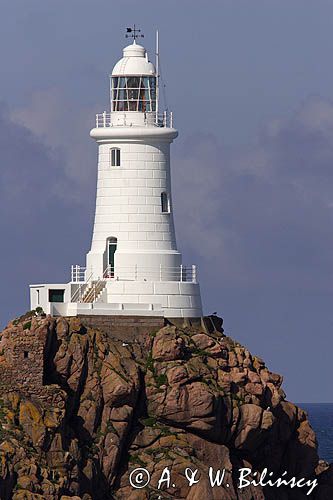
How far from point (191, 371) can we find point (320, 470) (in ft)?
40.9

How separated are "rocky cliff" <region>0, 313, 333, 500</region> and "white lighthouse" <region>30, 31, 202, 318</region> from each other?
2.20m

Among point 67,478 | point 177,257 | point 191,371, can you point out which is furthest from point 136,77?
point 67,478

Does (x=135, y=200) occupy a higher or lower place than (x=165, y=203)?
lower

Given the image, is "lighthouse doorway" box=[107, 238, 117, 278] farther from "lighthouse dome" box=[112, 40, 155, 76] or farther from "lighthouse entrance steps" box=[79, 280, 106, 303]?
"lighthouse dome" box=[112, 40, 155, 76]

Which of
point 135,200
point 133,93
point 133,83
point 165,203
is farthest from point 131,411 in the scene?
point 133,83

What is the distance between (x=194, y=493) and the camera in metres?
92.9

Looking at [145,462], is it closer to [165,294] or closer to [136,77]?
[165,294]

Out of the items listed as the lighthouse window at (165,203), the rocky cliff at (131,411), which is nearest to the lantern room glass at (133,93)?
the lighthouse window at (165,203)

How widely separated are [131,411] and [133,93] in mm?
16533

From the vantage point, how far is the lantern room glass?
102375 mm

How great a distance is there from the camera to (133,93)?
102500 millimetres

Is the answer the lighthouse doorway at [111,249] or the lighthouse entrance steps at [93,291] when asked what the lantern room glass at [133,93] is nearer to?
the lighthouse doorway at [111,249]

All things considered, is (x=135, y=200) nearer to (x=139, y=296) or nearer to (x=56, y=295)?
(x=139, y=296)

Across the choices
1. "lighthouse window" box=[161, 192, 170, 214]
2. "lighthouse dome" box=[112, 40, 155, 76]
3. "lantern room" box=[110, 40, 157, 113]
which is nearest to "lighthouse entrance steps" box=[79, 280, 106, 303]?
"lighthouse window" box=[161, 192, 170, 214]
